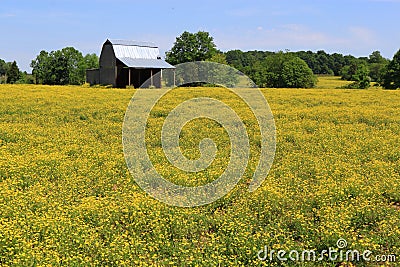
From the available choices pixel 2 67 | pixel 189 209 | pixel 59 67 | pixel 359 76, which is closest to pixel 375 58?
pixel 359 76

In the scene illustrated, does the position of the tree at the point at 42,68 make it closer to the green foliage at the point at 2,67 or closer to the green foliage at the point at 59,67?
the green foliage at the point at 59,67

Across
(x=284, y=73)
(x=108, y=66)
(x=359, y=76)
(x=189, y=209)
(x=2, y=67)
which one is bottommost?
(x=189, y=209)

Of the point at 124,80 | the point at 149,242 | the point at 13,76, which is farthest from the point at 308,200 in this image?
the point at 13,76

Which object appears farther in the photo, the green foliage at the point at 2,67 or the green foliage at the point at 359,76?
the green foliage at the point at 2,67

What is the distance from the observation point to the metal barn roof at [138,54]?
62737 millimetres

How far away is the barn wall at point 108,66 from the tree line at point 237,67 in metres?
31.1

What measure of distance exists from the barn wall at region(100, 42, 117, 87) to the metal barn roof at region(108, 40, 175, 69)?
1.05 metres

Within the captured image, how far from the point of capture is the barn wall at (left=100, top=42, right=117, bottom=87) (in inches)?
2486

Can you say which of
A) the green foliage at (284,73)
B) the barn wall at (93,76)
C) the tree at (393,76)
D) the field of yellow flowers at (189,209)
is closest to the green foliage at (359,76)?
the tree at (393,76)

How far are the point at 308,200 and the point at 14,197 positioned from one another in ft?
21.4

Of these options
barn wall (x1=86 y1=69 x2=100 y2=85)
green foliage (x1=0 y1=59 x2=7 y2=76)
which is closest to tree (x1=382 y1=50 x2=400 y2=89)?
barn wall (x1=86 y1=69 x2=100 y2=85)

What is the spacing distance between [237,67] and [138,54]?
4844 cm

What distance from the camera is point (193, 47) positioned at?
104812 mm

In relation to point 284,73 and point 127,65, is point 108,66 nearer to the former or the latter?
point 127,65
